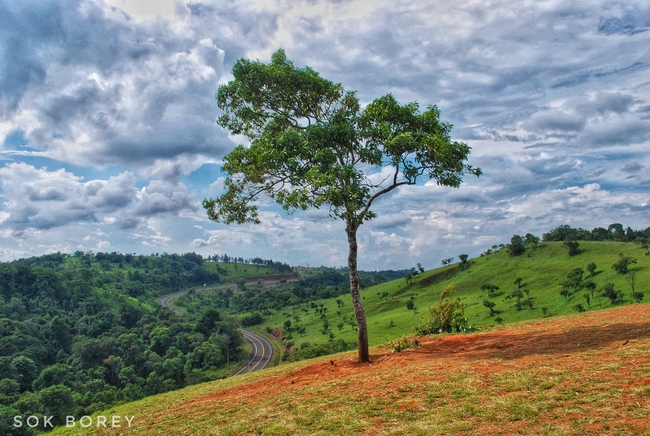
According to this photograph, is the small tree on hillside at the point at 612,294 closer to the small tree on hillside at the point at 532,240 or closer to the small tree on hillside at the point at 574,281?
the small tree on hillside at the point at 574,281

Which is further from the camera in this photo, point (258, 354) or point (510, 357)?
point (258, 354)

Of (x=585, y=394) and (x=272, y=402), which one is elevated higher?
(x=585, y=394)

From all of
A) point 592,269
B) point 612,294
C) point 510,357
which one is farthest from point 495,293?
point 510,357

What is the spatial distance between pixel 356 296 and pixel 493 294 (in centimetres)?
7734

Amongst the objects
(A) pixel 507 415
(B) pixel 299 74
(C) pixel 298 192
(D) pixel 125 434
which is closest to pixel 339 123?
(B) pixel 299 74

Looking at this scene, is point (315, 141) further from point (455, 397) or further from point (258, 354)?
point (258, 354)

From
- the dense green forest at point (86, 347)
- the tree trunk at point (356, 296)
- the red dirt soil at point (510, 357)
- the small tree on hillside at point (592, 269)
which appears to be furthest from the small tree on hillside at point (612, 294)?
the dense green forest at point (86, 347)

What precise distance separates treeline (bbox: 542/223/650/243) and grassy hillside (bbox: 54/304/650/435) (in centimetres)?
10269

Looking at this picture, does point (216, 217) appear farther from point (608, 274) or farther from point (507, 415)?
point (608, 274)

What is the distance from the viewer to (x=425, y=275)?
139625 mm

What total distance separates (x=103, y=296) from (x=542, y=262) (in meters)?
156

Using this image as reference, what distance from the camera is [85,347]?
303 feet

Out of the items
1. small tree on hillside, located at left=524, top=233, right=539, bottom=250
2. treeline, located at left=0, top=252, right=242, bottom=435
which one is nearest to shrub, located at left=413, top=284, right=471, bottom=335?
treeline, located at left=0, top=252, right=242, bottom=435

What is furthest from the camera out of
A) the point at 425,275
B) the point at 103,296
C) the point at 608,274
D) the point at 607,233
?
the point at 103,296
